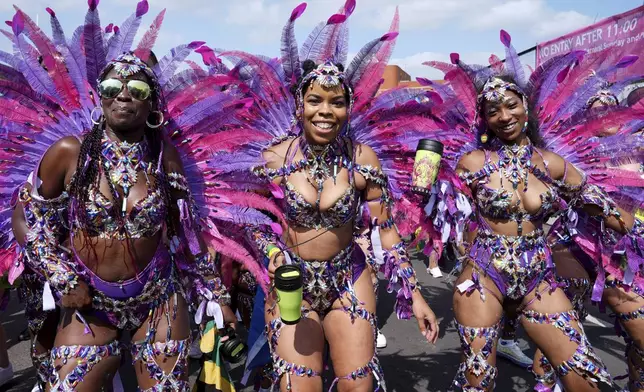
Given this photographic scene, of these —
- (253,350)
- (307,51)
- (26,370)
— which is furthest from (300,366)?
(26,370)

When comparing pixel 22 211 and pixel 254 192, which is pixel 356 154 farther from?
pixel 22 211

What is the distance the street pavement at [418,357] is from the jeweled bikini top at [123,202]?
217 cm

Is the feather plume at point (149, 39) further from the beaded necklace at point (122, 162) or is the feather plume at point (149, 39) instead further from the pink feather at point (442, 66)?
the pink feather at point (442, 66)

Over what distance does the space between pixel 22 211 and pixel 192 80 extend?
1066 mm

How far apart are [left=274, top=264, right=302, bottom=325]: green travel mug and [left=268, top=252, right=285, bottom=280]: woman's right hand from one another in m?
0.27

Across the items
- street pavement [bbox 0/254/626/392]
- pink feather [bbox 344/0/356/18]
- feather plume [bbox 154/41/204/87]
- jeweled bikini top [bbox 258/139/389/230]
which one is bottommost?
street pavement [bbox 0/254/626/392]

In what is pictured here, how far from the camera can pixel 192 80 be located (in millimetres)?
2662

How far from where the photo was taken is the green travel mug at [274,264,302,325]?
2.18 metres

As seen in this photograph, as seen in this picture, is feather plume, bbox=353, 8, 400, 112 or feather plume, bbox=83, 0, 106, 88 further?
feather plume, bbox=353, 8, 400, 112

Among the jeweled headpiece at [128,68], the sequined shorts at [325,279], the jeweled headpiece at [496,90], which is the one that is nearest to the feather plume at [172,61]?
the jeweled headpiece at [128,68]

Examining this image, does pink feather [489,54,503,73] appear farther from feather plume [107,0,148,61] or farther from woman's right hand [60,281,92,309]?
woman's right hand [60,281,92,309]

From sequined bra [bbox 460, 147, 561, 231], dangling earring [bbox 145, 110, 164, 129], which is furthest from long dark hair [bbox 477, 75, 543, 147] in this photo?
dangling earring [bbox 145, 110, 164, 129]

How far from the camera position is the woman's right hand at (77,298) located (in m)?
2.12

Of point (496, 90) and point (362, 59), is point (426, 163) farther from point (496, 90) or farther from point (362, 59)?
point (362, 59)
